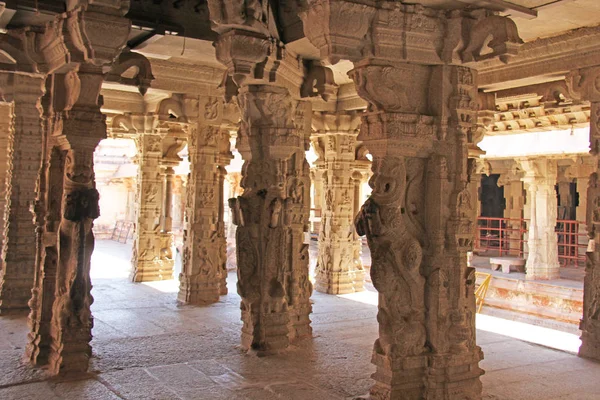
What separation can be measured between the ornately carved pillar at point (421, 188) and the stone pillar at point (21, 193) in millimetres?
5291

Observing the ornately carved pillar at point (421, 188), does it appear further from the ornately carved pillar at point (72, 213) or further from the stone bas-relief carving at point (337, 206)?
the stone bas-relief carving at point (337, 206)

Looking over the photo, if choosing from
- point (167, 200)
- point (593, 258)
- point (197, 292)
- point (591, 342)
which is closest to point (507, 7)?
point (593, 258)

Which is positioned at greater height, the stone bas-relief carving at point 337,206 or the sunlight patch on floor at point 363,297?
the stone bas-relief carving at point 337,206

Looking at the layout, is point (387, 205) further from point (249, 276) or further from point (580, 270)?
point (580, 270)

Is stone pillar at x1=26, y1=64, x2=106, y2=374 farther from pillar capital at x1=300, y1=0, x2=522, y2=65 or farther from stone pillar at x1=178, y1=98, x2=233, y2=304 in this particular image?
stone pillar at x1=178, y1=98, x2=233, y2=304

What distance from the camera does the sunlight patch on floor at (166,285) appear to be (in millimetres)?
10757

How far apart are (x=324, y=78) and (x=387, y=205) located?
2752 mm

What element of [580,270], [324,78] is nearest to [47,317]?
[324,78]

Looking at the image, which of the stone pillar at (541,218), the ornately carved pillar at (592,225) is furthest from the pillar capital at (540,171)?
the ornately carved pillar at (592,225)

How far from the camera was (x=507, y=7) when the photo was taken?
4574 mm

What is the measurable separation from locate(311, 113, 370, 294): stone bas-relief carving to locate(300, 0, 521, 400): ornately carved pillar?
19.2ft

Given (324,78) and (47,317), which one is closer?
(47,317)

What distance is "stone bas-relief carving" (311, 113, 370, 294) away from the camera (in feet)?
34.8

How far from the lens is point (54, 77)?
18.6 feet
